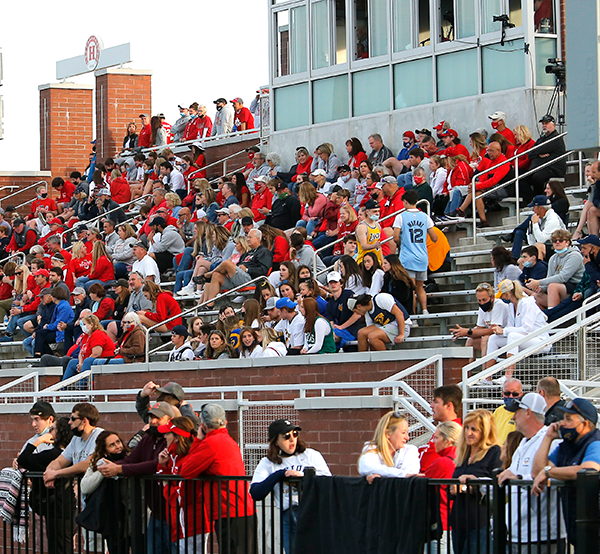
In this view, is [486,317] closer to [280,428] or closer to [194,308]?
[280,428]

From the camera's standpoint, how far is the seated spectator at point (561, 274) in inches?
527

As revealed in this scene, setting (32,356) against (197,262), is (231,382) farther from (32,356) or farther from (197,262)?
(32,356)

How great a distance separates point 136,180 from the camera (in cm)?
2831

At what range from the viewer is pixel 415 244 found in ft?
50.9

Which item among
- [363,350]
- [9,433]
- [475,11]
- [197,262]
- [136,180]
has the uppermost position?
[475,11]

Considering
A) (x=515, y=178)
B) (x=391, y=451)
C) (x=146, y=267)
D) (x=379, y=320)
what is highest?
(x=515, y=178)

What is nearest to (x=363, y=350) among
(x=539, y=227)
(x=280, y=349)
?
(x=280, y=349)

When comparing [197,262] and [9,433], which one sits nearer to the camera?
[9,433]

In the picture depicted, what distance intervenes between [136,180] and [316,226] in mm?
10172

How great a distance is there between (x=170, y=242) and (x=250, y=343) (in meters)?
5.72

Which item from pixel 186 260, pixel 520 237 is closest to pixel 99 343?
pixel 186 260

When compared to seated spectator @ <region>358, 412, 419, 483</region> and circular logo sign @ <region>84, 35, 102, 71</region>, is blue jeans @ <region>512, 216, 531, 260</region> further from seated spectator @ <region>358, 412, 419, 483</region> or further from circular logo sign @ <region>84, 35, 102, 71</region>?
circular logo sign @ <region>84, 35, 102, 71</region>

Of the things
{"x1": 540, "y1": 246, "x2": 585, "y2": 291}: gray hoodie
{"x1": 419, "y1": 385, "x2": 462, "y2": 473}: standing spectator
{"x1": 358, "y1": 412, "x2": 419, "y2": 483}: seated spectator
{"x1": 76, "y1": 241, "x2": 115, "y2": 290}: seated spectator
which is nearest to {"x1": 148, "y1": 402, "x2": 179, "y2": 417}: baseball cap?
{"x1": 358, "y1": 412, "x2": 419, "y2": 483}: seated spectator

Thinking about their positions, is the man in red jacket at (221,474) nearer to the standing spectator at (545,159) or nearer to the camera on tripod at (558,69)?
the standing spectator at (545,159)
